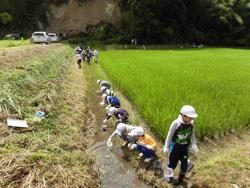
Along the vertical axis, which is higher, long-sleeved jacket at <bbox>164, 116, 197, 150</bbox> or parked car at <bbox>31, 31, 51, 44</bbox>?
long-sleeved jacket at <bbox>164, 116, 197, 150</bbox>

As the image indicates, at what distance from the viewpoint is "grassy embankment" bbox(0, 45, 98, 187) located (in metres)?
3.55

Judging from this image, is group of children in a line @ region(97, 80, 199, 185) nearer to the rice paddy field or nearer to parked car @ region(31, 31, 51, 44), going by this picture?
the rice paddy field

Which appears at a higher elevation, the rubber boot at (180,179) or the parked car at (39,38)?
the parked car at (39,38)

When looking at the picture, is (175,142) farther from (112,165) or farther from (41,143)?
(41,143)

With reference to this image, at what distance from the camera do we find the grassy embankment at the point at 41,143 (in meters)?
3.55

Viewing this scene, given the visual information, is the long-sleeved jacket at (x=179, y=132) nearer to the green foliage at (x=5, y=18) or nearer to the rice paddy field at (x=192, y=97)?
the rice paddy field at (x=192, y=97)

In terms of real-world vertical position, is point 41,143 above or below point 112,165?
above

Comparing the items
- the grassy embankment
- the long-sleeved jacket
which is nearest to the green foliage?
the grassy embankment

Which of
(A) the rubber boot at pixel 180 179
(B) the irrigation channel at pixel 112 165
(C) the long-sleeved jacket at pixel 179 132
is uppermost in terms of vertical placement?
(C) the long-sleeved jacket at pixel 179 132

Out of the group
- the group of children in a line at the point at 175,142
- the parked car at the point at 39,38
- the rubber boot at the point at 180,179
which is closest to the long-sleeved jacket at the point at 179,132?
the group of children in a line at the point at 175,142

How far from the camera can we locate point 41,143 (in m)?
4.25

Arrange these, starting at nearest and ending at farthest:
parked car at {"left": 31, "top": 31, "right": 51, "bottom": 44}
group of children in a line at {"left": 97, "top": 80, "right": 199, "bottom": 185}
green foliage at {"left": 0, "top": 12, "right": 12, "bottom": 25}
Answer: group of children in a line at {"left": 97, "top": 80, "right": 199, "bottom": 185} < parked car at {"left": 31, "top": 31, "right": 51, "bottom": 44} < green foliage at {"left": 0, "top": 12, "right": 12, "bottom": 25}

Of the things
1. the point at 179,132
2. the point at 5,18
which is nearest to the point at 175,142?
A: the point at 179,132

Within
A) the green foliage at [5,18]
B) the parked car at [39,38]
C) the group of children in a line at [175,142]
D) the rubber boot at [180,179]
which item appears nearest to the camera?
the group of children in a line at [175,142]
